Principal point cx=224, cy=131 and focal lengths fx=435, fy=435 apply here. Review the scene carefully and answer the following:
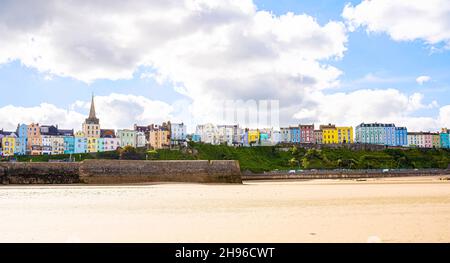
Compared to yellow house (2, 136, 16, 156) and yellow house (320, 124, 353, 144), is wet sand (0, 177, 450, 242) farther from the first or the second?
yellow house (320, 124, 353, 144)

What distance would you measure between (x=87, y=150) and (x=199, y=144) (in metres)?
42.1

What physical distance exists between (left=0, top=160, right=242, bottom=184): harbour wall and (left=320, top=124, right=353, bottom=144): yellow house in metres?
135

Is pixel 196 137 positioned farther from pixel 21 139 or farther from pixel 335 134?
pixel 21 139

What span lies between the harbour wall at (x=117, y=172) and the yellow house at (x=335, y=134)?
13488 centimetres

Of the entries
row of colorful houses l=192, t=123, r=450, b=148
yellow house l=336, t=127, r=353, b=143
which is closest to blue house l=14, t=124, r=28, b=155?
row of colorful houses l=192, t=123, r=450, b=148

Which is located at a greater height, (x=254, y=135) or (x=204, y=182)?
(x=254, y=135)

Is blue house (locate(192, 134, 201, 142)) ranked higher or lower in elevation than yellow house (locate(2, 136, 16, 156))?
higher

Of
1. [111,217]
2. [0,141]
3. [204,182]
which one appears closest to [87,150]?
[0,141]

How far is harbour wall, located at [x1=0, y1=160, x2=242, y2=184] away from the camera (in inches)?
1399

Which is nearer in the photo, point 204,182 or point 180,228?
point 180,228

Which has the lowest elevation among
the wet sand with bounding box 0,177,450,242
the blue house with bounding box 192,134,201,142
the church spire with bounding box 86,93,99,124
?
the wet sand with bounding box 0,177,450,242
